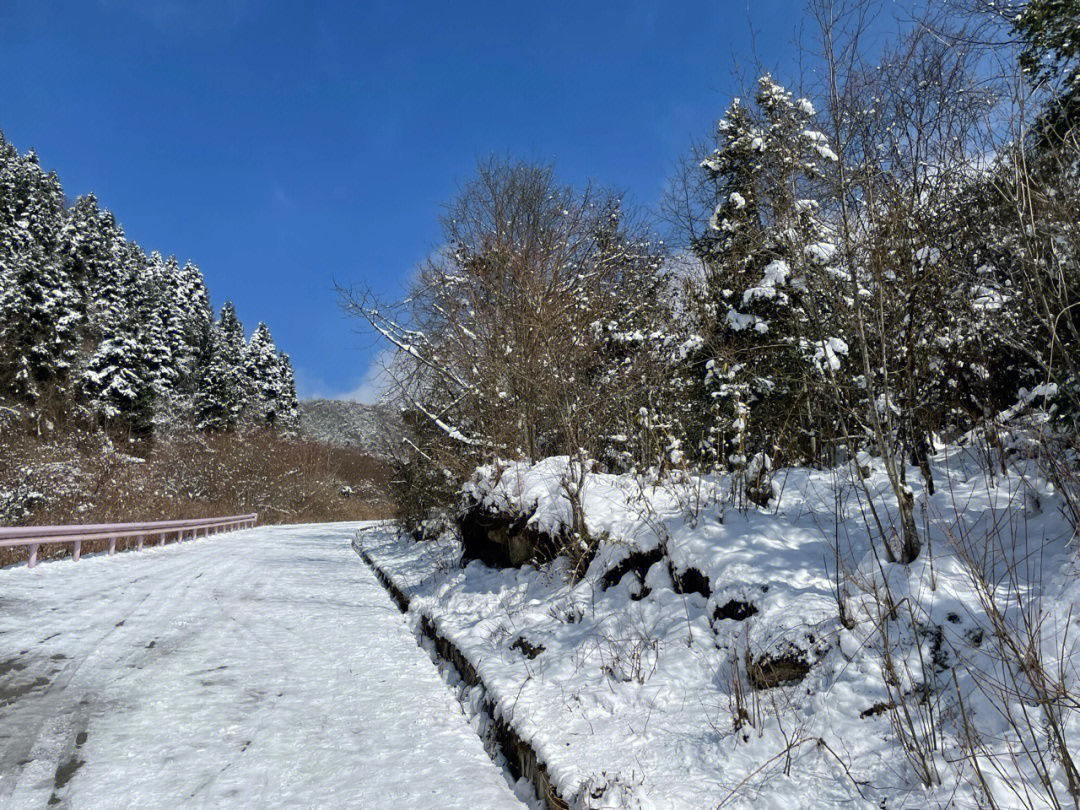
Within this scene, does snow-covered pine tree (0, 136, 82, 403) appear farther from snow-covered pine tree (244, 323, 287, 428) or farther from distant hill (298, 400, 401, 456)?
distant hill (298, 400, 401, 456)

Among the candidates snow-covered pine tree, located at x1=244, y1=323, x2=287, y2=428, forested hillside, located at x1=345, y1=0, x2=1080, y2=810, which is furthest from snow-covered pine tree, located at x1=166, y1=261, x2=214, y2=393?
forested hillside, located at x1=345, y1=0, x2=1080, y2=810

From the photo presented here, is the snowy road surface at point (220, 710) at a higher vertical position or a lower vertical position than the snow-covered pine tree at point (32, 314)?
lower

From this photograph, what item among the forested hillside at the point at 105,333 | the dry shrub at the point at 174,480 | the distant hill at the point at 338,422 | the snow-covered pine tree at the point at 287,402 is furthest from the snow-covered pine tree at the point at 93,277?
the distant hill at the point at 338,422

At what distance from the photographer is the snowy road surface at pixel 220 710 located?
10.8 ft

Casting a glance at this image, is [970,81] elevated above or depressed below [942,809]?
above

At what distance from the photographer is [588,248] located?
15422 millimetres

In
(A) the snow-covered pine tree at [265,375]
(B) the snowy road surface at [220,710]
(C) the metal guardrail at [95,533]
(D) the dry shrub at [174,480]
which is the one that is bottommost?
(B) the snowy road surface at [220,710]

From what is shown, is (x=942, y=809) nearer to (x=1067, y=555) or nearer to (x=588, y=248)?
(x=1067, y=555)

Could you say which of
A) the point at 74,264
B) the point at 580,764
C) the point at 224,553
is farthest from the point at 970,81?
the point at 74,264

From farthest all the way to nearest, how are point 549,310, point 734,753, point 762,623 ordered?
point 549,310
point 762,623
point 734,753

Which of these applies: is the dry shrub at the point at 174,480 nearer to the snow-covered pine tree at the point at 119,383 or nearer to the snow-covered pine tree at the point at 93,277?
the snow-covered pine tree at the point at 119,383

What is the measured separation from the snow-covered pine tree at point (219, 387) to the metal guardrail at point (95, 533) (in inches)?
1053

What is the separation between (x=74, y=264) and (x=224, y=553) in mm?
32423

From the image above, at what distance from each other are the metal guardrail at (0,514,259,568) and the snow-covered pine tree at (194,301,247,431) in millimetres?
26754
